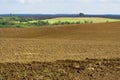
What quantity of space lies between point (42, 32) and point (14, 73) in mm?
21198

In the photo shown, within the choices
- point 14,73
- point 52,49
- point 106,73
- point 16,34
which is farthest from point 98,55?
point 16,34

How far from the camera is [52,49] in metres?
19.3

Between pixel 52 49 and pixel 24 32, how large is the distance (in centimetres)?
1329

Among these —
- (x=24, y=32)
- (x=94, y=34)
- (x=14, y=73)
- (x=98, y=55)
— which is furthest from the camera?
(x=24, y=32)

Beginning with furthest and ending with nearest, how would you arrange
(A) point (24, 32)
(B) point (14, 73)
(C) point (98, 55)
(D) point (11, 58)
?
(A) point (24, 32), (C) point (98, 55), (D) point (11, 58), (B) point (14, 73)

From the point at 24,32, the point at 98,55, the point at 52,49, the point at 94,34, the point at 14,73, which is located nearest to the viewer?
the point at 14,73

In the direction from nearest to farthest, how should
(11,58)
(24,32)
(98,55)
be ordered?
1. (11,58)
2. (98,55)
3. (24,32)

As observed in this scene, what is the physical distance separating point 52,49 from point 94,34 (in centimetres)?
1125

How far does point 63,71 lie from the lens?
11836mm

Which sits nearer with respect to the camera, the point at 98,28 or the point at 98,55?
the point at 98,55

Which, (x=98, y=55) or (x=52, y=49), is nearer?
(x=98, y=55)

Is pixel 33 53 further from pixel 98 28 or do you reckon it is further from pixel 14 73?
pixel 98 28

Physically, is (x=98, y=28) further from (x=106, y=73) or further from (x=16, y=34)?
(x=106, y=73)

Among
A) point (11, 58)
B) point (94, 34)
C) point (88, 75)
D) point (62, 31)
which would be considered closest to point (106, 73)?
point (88, 75)
